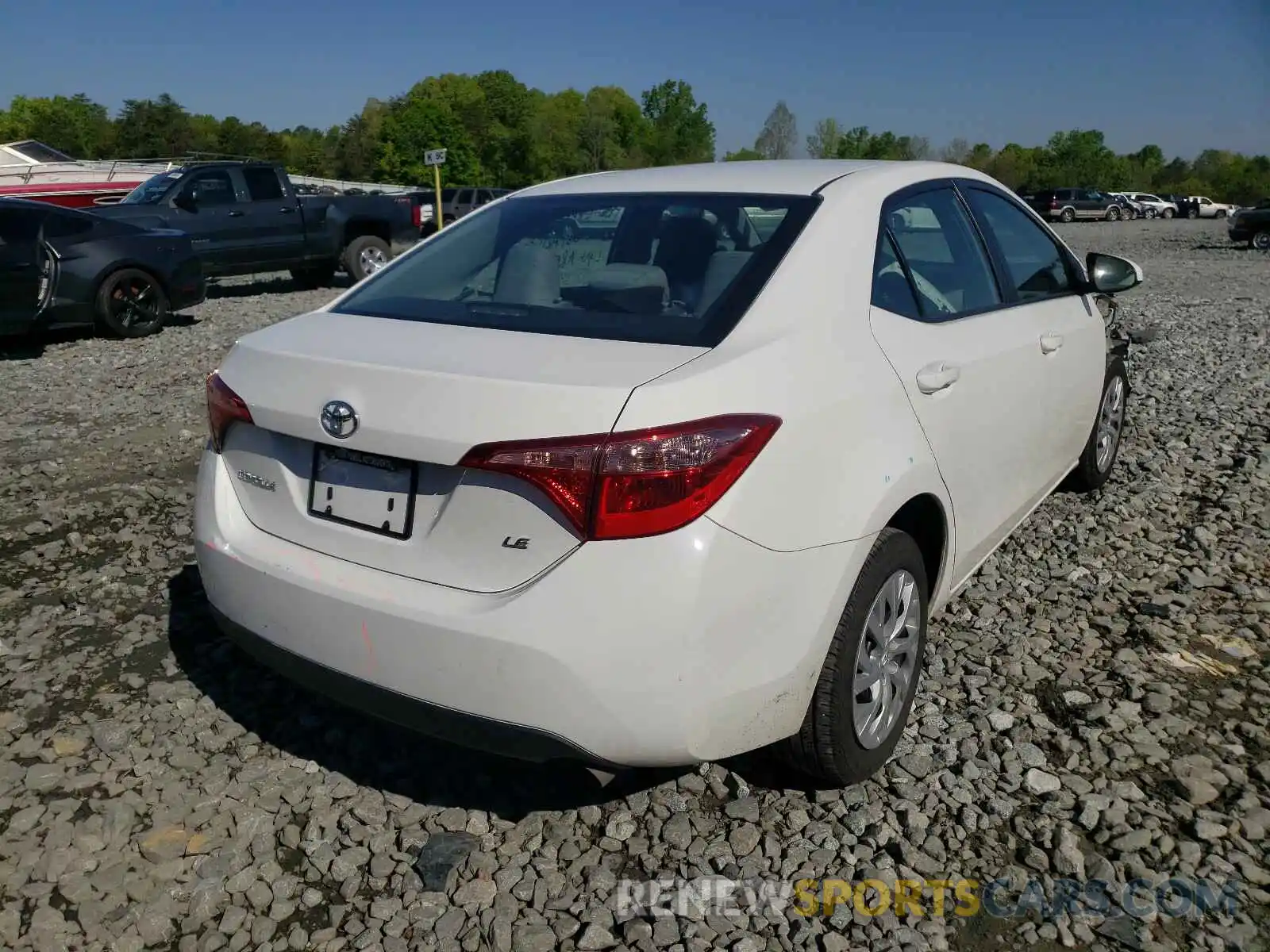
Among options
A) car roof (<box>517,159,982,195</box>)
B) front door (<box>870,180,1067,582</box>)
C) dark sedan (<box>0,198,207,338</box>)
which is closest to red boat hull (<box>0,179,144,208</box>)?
dark sedan (<box>0,198,207,338</box>)

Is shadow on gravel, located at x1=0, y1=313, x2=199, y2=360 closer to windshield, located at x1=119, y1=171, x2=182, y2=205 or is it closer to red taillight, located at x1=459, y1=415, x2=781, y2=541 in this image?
windshield, located at x1=119, y1=171, x2=182, y2=205

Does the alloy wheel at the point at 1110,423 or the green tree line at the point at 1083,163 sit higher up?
the green tree line at the point at 1083,163

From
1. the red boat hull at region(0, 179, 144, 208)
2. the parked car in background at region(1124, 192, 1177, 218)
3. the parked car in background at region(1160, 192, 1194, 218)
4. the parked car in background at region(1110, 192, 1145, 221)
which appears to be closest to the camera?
the red boat hull at region(0, 179, 144, 208)

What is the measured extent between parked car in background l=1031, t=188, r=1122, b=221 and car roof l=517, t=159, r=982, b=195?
47.7 metres

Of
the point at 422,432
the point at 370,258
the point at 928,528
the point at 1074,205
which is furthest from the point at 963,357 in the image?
the point at 1074,205

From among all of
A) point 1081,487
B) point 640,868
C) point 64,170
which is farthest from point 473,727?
point 64,170

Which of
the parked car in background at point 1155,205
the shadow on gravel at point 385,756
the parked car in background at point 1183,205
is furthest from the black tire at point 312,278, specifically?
the parked car in background at point 1183,205

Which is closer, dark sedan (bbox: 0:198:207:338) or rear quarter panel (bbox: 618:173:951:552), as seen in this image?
rear quarter panel (bbox: 618:173:951:552)

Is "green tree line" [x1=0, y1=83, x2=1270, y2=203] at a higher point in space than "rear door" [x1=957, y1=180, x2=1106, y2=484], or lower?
higher

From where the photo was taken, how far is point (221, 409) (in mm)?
2602

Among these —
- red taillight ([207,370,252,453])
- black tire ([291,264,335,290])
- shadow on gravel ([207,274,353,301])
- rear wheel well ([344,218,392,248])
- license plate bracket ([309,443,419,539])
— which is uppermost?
rear wheel well ([344,218,392,248])

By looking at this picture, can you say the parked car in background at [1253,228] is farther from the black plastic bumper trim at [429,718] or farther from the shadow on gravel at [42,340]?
the black plastic bumper trim at [429,718]

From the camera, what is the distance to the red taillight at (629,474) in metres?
2.01

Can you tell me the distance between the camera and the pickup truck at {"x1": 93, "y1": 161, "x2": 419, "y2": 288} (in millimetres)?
13188
